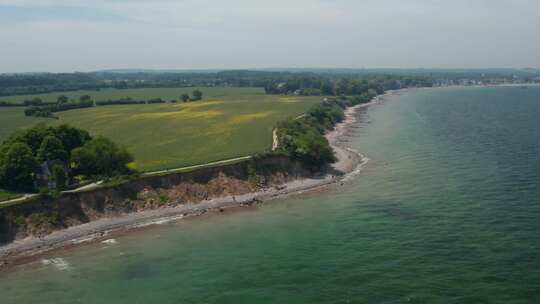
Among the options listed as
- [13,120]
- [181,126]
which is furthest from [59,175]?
[13,120]

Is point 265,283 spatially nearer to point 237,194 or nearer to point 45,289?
point 45,289

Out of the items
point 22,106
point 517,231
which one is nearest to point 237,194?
point 517,231

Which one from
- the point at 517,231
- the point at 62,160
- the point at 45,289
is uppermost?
the point at 62,160

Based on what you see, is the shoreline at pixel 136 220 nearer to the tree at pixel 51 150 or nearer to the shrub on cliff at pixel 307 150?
the shrub on cliff at pixel 307 150

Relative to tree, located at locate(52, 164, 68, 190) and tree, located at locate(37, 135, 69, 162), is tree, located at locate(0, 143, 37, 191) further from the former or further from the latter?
tree, located at locate(52, 164, 68, 190)

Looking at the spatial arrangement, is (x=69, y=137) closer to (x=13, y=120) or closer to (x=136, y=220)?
(x=136, y=220)

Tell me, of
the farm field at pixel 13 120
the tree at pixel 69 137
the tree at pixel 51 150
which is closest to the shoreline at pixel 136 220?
the tree at pixel 51 150

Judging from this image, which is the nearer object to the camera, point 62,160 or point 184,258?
point 184,258
